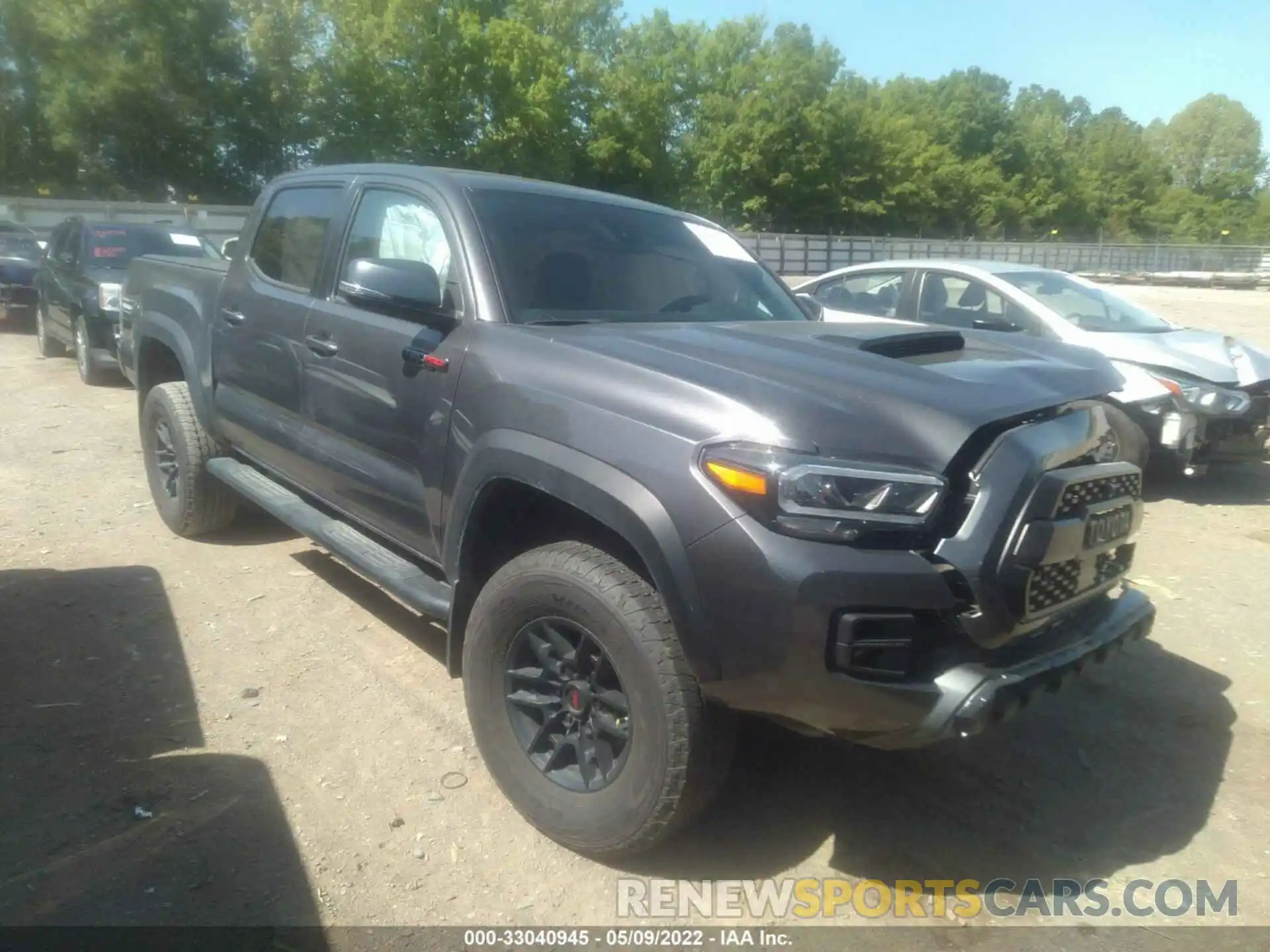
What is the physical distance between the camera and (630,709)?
276 cm

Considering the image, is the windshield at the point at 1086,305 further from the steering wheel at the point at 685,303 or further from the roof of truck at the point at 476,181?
the steering wheel at the point at 685,303

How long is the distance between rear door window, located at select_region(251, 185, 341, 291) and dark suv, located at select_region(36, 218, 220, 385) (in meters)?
6.07

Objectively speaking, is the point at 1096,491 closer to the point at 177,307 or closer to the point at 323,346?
the point at 323,346

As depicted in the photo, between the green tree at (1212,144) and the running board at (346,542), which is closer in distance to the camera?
the running board at (346,542)

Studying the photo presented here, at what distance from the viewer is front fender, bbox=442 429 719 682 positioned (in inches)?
101

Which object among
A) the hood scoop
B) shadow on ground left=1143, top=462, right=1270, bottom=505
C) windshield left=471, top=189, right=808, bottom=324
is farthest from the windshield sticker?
shadow on ground left=1143, top=462, right=1270, bottom=505

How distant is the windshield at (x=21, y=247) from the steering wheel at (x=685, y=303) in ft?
51.9

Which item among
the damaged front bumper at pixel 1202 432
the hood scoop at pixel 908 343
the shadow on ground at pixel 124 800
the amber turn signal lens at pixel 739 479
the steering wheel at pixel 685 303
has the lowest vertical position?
the shadow on ground at pixel 124 800

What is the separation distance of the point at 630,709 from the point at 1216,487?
21.7 feet

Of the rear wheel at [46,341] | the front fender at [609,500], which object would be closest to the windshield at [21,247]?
the rear wheel at [46,341]

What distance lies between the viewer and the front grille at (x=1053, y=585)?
8.57 feet

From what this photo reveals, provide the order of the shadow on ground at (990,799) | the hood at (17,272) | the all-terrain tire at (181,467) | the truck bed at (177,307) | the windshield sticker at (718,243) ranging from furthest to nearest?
1. the hood at (17,272)
2. the all-terrain tire at (181,467)
3. the truck bed at (177,307)
4. the windshield sticker at (718,243)
5. the shadow on ground at (990,799)

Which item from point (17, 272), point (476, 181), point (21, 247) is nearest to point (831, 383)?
point (476, 181)

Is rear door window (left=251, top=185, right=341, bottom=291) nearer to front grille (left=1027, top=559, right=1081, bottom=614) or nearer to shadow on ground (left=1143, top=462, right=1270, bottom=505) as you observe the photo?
front grille (left=1027, top=559, right=1081, bottom=614)
